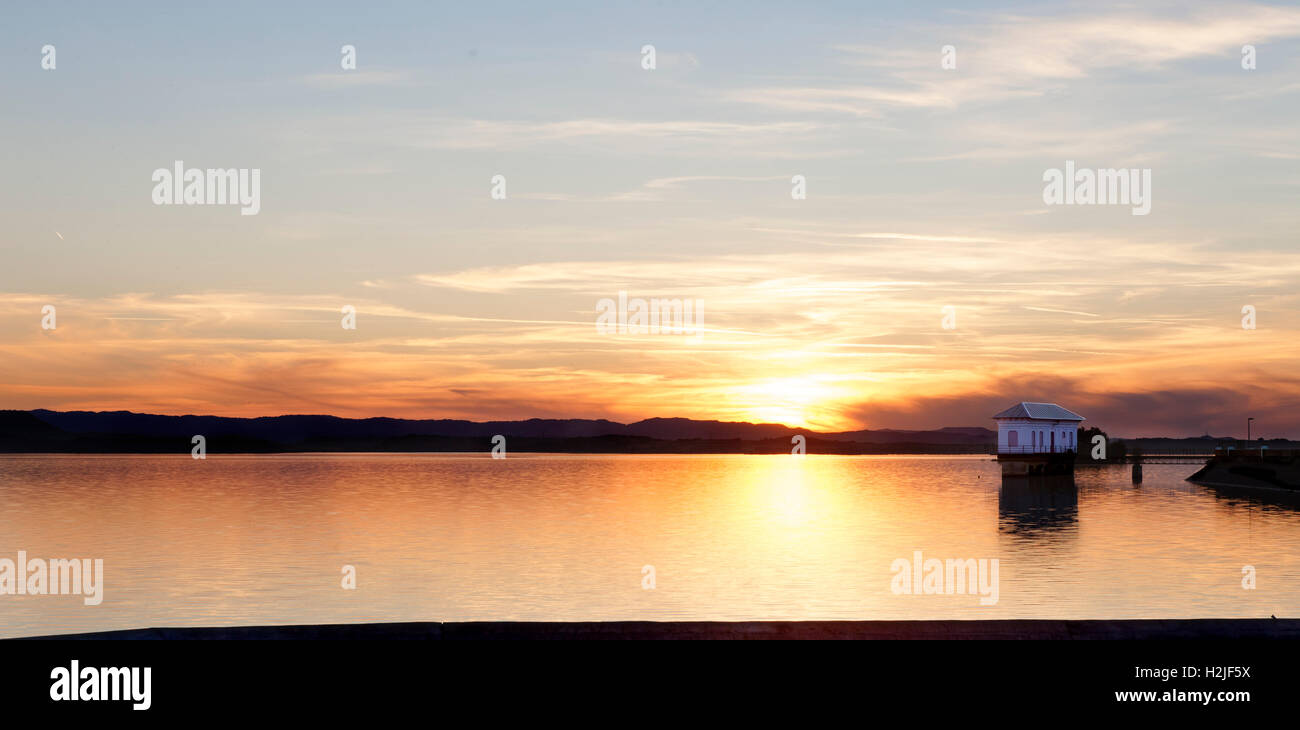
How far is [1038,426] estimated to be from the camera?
139 meters

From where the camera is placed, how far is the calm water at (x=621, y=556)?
3434cm

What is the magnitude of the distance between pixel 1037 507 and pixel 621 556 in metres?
53.3

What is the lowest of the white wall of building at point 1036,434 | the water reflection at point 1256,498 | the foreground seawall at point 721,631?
the water reflection at point 1256,498

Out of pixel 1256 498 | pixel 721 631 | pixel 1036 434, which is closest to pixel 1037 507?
pixel 1256 498

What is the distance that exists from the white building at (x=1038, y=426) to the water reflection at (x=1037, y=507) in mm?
4680

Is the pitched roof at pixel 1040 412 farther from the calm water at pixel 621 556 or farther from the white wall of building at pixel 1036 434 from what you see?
the calm water at pixel 621 556

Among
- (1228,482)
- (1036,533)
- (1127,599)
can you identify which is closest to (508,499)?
(1036,533)

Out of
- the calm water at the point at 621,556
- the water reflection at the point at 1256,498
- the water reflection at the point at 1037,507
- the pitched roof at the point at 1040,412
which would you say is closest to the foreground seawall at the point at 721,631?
the calm water at the point at 621,556

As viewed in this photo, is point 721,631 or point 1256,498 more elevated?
point 721,631

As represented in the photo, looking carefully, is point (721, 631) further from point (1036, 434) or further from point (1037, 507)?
point (1036, 434)
